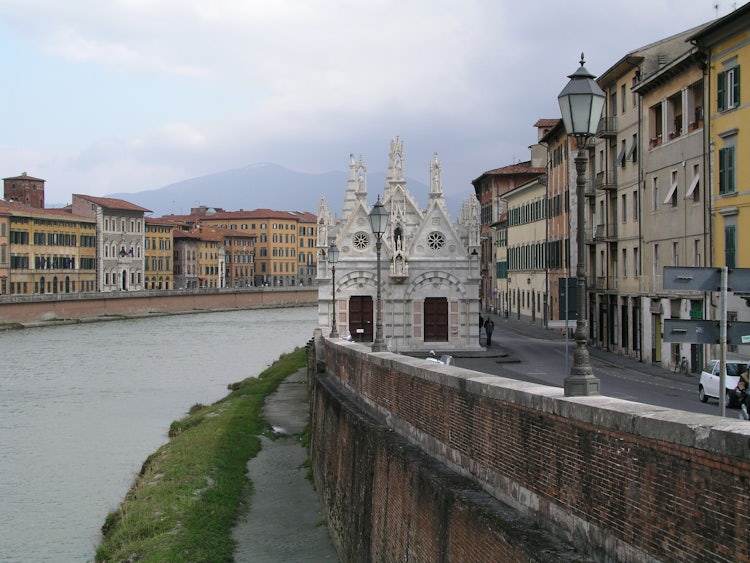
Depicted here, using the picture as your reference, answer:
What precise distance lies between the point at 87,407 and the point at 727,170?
89.5 feet

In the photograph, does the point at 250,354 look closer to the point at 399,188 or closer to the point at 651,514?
the point at 399,188

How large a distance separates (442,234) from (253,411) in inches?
580

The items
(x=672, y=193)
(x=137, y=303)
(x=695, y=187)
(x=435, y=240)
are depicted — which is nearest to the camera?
(x=695, y=187)

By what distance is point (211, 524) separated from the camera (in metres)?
21.9

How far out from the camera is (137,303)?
12175 centimetres

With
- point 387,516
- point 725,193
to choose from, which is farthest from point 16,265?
point 387,516

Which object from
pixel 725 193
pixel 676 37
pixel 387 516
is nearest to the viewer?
pixel 387 516

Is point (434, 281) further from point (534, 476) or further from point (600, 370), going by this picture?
point (534, 476)

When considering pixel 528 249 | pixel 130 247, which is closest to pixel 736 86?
pixel 528 249

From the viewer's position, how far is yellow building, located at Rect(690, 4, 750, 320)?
30609 millimetres

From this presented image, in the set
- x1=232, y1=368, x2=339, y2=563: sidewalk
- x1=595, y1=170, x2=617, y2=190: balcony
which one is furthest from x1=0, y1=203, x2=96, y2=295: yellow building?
x1=232, y1=368, x2=339, y2=563: sidewalk

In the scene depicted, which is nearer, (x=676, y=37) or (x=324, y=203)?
(x=676, y=37)

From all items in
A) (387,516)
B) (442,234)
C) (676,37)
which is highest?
(676,37)

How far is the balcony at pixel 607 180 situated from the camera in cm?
4614
